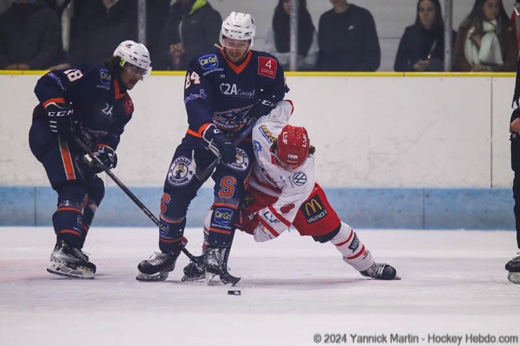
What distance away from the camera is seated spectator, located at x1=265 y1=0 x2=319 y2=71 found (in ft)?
29.2

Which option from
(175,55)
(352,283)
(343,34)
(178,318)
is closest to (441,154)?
(343,34)

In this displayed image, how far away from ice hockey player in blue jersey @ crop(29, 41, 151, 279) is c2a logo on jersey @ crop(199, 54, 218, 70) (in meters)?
0.37

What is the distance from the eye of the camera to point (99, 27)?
29.4 ft

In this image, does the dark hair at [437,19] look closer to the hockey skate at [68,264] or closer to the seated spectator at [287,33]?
the seated spectator at [287,33]

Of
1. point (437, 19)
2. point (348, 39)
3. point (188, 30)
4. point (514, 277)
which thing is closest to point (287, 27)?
point (348, 39)

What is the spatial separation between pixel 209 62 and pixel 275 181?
667 mm

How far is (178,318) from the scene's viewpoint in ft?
14.9

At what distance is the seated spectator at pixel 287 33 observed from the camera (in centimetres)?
891

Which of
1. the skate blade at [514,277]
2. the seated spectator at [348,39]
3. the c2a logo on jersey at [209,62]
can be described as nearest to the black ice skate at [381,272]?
the skate blade at [514,277]

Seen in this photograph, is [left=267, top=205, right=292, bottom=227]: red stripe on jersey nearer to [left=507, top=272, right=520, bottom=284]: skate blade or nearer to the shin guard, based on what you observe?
the shin guard

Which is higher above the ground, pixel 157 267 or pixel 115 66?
pixel 115 66

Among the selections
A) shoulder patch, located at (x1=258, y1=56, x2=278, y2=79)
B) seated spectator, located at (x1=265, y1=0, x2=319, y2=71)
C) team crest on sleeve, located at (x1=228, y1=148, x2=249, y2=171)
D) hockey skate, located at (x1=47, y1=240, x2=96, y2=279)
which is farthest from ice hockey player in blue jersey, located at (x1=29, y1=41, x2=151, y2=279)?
seated spectator, located at (x1=265, y1=0, x2=319, y2=71)

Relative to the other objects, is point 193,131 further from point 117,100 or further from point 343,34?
point 343,34

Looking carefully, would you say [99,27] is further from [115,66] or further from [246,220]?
[246,220]
